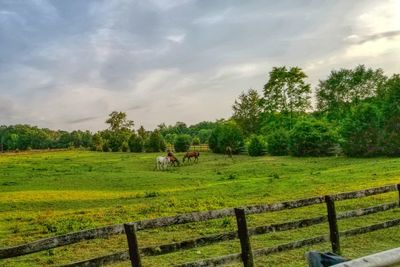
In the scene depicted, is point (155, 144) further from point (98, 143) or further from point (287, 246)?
point (287, 246)

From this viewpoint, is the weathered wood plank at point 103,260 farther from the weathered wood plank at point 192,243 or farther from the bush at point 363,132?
the bush at point 363,132

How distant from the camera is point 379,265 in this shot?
118 inches

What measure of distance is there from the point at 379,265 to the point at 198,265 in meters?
4.25

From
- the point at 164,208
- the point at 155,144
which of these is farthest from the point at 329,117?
the point at 164,208

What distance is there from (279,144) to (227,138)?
555 inches

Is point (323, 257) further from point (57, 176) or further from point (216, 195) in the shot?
point (57, 176)

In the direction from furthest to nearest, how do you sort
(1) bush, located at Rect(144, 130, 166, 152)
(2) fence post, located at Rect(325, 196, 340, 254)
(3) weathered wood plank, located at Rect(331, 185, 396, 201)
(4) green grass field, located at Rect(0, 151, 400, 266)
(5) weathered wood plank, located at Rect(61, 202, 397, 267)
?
(1) bush, located at Rect(144, 130, 166, 152) < (4) green grass field, located at Rect(0, 151, 400, 266) < (3) weathered wood plank, located at Rect(331, 185, 396, 201) < (2) fence post, located at Rect(325, 196, 340, 254) < (5) weathered wood plank, located at Rect(61, 202, 397, 267)

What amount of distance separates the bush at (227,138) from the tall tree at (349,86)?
2775 cm

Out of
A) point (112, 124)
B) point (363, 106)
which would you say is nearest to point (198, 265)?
point (363, 106)

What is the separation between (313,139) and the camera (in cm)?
5041

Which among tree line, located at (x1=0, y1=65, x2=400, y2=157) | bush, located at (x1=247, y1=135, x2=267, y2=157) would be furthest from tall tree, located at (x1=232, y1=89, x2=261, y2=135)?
bush, located at (x1=247, y1=135, x2=267, y2=157)

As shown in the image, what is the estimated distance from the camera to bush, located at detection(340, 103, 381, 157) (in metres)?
42.9

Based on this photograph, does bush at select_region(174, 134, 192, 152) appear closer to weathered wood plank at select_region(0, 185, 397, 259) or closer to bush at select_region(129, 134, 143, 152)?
bush at select_region(129, 134, 143, 152)

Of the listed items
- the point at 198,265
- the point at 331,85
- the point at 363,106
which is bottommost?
the point at 198,265
